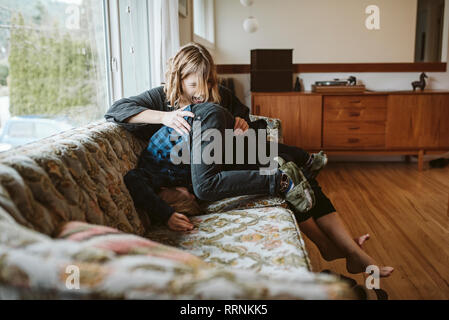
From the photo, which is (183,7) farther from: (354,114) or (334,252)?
(334,252)

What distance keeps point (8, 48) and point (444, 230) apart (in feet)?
7.98

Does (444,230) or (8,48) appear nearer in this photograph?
(8,48)

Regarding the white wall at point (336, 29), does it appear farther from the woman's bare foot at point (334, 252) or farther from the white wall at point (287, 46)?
the woman's bare foot at point (334, 252)

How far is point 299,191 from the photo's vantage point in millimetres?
1624

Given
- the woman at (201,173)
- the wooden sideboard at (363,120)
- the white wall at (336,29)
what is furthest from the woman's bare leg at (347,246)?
the white wall at (336,29)

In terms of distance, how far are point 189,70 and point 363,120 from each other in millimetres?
2682

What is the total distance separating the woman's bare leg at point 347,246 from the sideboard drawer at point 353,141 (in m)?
2.55

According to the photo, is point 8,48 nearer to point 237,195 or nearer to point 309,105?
point 237,195

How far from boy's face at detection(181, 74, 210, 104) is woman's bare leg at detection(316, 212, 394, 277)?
30.6 inches

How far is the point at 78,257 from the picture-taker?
24.7 inches

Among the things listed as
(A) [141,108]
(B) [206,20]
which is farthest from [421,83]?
(A) [141,108]

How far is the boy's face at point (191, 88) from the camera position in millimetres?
1951

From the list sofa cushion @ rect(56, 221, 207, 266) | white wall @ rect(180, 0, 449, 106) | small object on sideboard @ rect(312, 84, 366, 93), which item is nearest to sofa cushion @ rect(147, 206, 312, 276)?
sofa cushion @ rect(56, 221, 207, 266)
